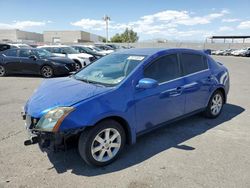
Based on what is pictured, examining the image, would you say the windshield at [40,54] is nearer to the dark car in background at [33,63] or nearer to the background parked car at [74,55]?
the dark car in background at [33,63]

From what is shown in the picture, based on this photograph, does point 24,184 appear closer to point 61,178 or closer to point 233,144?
point 61,178

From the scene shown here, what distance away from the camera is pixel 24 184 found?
2988 millimetres

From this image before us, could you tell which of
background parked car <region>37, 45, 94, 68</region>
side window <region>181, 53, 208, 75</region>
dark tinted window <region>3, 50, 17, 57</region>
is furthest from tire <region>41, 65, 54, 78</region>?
side window <region>181, 53, 208, 75</region>

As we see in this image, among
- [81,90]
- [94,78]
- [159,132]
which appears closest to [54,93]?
[81,90]

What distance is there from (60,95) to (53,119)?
0.52m

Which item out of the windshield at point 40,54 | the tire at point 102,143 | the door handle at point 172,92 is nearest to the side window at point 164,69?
the door handle at point 172,92

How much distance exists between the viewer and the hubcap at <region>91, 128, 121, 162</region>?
3.31m

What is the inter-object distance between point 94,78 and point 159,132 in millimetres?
1597

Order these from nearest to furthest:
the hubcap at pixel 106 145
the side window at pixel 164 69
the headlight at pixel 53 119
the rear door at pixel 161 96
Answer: the headlight at pixel 53 119 < the hubcap at pixel 106 145 < the rear door at pixel 161 96 < the side window at pixel 164 69

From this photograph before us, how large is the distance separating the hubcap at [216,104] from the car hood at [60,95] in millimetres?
2808

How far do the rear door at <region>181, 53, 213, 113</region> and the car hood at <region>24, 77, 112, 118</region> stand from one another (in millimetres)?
1739

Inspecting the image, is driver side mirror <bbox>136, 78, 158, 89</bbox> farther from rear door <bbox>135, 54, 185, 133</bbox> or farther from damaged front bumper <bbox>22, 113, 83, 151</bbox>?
damaged front bumper <bbox>22, 113, 83, 151</bbox>

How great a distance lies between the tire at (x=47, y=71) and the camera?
11.5 meters

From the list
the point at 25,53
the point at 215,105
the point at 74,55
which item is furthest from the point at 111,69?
the point at 74,55
